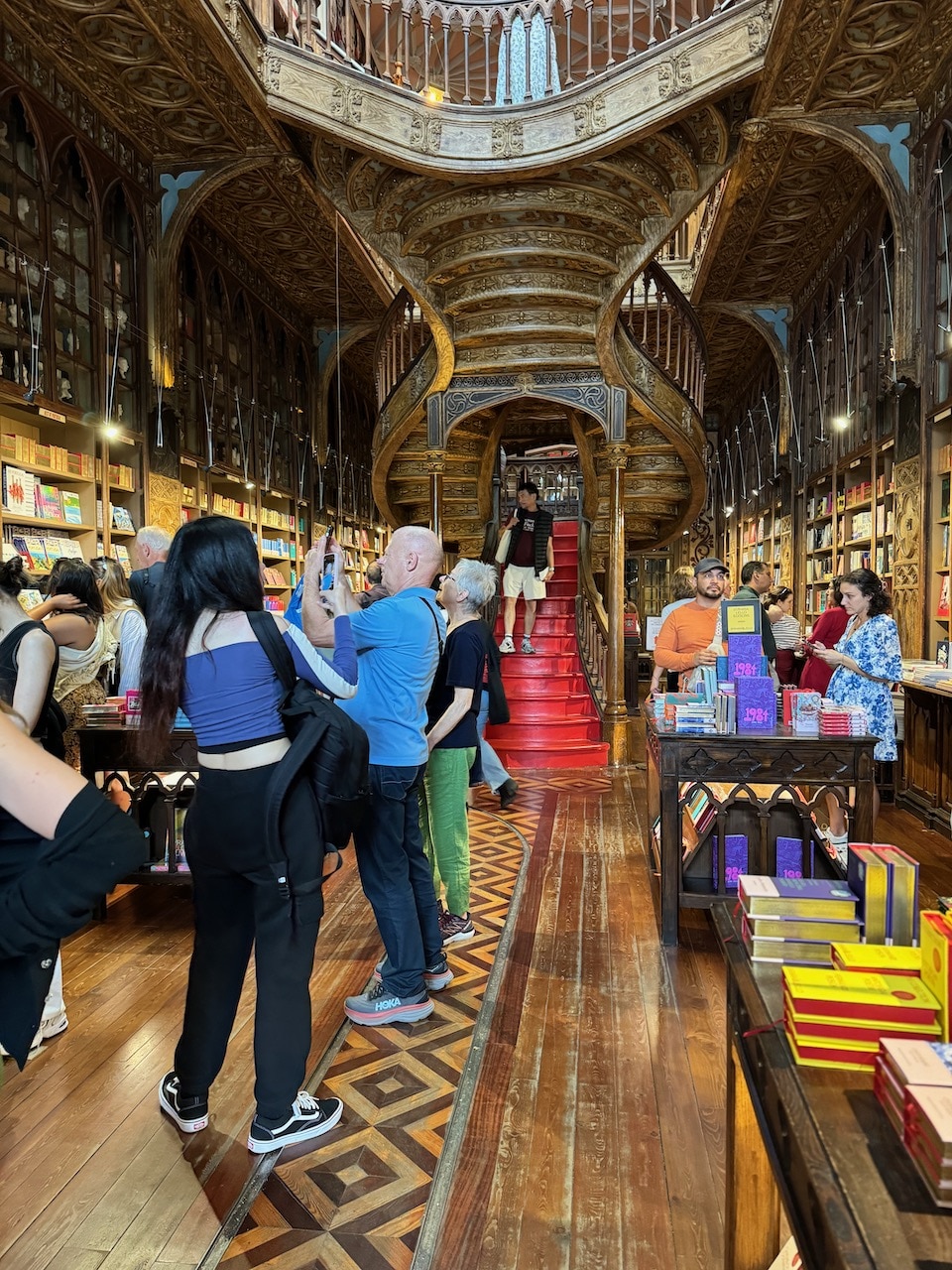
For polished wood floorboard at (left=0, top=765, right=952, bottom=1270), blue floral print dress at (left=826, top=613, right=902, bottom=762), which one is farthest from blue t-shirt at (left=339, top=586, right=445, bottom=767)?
blue floral print dress at (left=826, top=613, right=902, bottom=762)

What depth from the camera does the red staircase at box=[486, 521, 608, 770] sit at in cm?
728

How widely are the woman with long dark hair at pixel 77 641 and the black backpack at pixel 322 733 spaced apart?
164cm

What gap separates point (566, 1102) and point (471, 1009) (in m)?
0.61

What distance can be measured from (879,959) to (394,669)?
A: 1.81m

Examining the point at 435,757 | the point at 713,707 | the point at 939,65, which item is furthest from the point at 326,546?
the point at 939,65

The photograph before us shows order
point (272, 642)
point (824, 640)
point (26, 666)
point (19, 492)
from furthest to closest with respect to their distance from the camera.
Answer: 1. point (824, 640)
2. point (19, 492)
3. point (26, 666)
4. point (272, 642)

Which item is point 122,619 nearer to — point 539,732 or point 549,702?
point 539,732

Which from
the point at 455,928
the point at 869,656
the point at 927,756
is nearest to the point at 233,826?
the point at 455,928

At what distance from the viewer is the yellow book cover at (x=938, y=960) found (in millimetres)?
973

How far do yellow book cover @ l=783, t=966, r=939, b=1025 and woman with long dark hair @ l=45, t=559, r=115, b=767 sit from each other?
116 inches

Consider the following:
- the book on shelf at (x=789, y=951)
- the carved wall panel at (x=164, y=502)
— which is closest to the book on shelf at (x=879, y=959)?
the book on shelf at (x=789, y=951)

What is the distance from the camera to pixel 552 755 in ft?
23.8

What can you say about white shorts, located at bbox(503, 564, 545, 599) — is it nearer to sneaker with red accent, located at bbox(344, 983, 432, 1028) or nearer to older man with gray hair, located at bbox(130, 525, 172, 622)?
older man with gray hair, located at bbox(130, 525, 172, 622)

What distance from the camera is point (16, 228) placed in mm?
5402
